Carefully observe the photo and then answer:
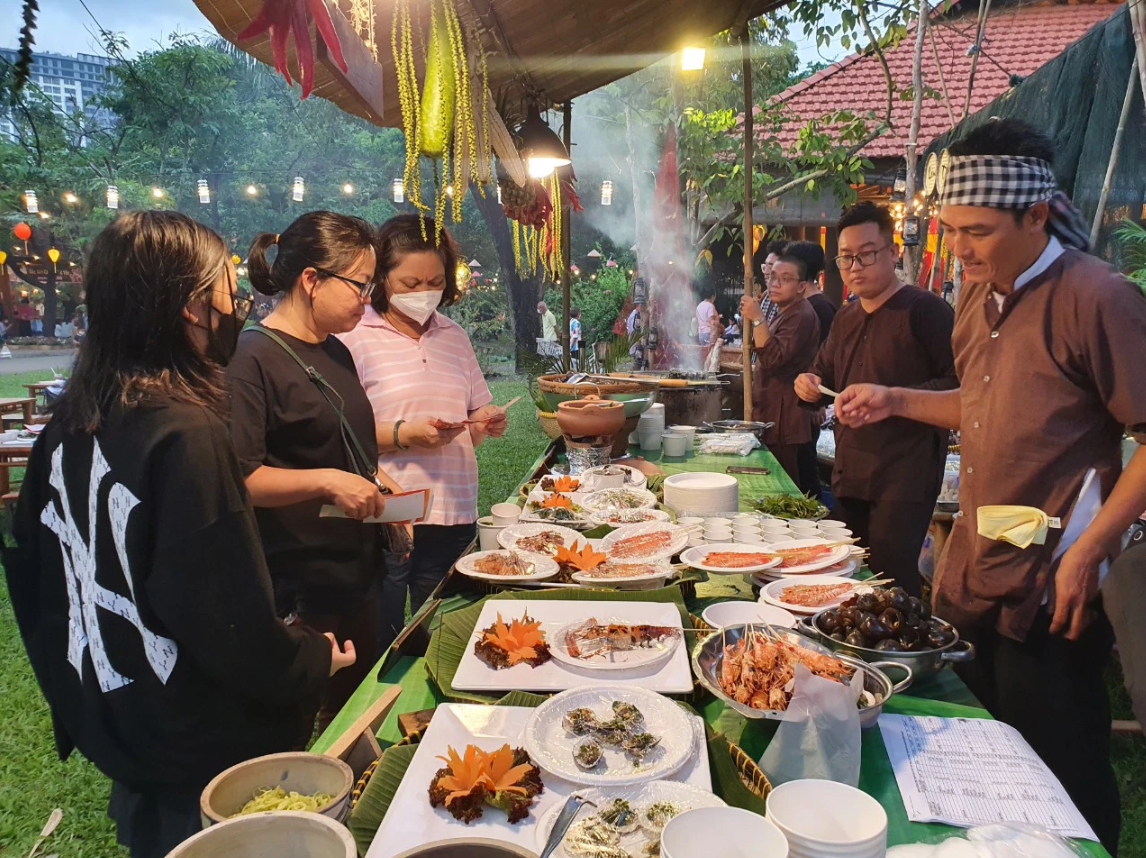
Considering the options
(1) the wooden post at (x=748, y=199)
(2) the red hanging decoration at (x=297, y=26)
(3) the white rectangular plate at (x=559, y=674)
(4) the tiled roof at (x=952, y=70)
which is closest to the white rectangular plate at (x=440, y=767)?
(3) the white rectangular plate at (x=559, y=674)

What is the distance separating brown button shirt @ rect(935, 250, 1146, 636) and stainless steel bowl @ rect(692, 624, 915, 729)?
718mm

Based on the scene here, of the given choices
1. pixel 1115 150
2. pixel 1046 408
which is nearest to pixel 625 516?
pixel 1046 408

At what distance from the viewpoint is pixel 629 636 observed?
1.78 meters

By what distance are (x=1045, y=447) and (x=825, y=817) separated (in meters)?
1.38

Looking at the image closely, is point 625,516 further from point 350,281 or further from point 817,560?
point 350,281

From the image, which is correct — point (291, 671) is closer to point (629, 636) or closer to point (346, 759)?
point (346, 759)

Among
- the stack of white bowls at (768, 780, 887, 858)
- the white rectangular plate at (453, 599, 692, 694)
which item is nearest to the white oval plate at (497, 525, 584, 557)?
the white rectangular plate at (453, 599, 692, 694)

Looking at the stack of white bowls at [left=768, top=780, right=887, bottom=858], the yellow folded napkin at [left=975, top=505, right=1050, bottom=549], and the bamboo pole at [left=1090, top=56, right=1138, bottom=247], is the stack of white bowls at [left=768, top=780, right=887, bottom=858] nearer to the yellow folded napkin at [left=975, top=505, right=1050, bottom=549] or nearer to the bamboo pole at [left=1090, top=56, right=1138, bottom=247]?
the yellow folded napkin at [left=975, top=505, right=1050, bottom=549]

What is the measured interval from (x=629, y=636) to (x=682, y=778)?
1.70ft

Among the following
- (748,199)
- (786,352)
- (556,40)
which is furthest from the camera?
(786,352)

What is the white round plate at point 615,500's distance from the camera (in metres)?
2.99

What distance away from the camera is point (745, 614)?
196 cm

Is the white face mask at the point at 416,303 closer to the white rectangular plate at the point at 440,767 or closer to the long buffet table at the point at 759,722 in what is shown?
the long buffet table at the point at 759,722

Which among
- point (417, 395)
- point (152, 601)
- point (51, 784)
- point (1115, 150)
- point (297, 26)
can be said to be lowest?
point (51, 784)
